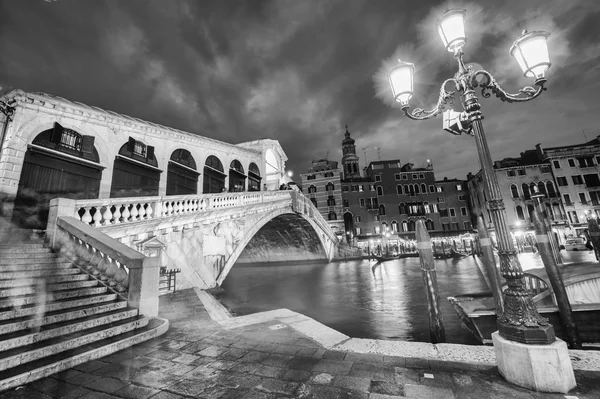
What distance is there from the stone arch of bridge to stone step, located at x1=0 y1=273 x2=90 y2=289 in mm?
5695

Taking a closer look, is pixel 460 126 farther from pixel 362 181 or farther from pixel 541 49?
pixel 362 181

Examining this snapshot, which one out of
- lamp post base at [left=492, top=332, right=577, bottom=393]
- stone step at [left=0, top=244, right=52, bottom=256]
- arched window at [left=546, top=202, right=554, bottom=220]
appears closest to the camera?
lamp post base at [left=492, top=332, right=577, bottom=393]

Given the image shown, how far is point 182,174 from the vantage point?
13.7 m

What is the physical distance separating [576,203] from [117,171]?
43733 millimetres

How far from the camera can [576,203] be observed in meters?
28.6

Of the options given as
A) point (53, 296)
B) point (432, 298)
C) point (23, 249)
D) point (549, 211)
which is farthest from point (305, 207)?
point (549, 211)

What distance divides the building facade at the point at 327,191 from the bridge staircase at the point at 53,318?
33106 millimetres

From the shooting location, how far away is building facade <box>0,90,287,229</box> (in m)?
7.98

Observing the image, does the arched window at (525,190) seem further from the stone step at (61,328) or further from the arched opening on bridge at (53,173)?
the arched opening on bridge at (53,173)

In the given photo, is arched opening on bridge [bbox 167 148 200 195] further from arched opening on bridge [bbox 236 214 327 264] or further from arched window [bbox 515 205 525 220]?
arched window [bbox 515 205 525 220]

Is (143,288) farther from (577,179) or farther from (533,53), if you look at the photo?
(577,179)

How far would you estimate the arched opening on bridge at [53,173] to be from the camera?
27.3 ft

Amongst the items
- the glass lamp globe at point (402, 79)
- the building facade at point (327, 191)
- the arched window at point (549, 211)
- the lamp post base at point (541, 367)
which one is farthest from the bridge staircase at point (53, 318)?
the arched window at point (549, 211)

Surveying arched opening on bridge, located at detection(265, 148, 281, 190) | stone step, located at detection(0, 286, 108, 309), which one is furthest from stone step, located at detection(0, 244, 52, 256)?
arched opening on bridge, located at detection(265, 148, 281, 190)
